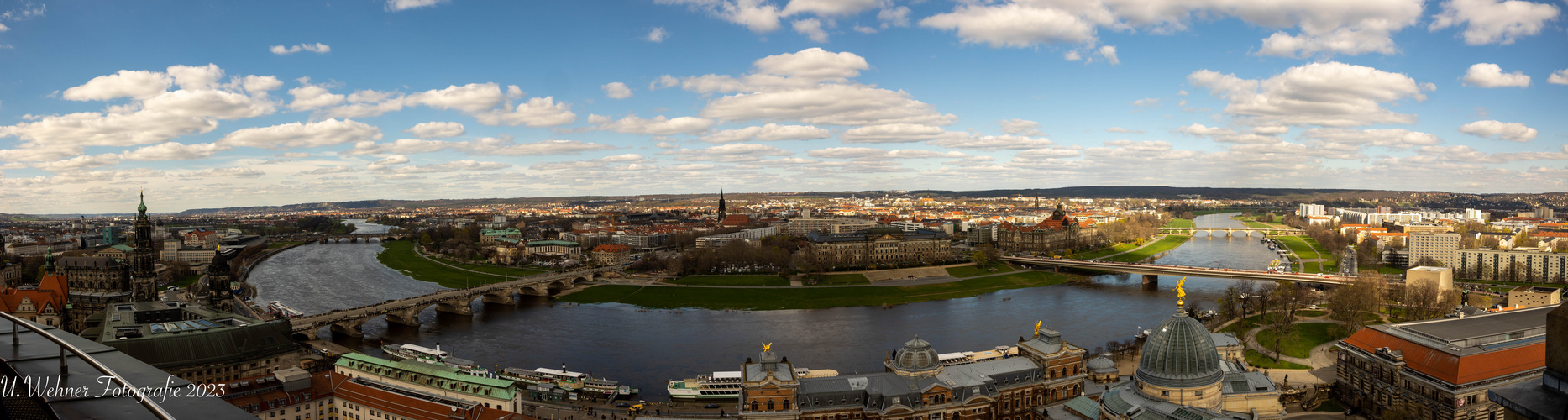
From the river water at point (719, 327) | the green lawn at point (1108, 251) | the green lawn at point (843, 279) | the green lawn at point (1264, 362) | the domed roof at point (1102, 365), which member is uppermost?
the domed roof at point (1102, 365)

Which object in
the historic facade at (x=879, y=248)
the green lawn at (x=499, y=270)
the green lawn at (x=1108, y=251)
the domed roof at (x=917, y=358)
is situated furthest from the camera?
the green lawn at (x=1108, y=251)

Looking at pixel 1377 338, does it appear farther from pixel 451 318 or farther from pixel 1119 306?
pixel 451 318

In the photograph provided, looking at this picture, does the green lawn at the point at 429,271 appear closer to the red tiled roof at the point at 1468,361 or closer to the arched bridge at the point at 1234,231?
the red tiled roof at the point at 1468,361

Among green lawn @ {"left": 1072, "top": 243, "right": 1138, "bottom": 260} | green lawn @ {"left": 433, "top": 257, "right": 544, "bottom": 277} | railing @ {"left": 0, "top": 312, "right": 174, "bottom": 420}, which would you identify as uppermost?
railing @ {"left": 0, "top": 312, "right": 174, "bottom": 420}

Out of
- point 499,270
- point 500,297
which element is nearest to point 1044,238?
point 499,270

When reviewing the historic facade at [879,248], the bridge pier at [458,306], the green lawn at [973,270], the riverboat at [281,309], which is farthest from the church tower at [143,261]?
the green lawn at [973,270]

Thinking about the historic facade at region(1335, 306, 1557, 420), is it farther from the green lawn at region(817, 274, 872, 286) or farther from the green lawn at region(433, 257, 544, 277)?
the green lawn at region(433, 257, 544, 277)

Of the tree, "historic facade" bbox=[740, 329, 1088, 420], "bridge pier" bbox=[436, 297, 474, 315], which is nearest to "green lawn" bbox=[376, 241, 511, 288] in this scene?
"bridge pier" bbox=[436, 297, 474, 315]

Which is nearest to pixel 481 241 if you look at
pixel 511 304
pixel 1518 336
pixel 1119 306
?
pixel 511 304
